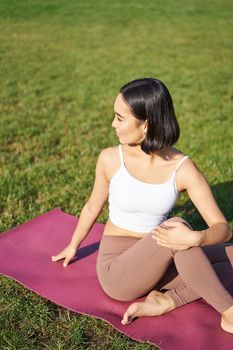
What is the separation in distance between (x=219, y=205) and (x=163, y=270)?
201 cm

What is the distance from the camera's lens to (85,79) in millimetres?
10516

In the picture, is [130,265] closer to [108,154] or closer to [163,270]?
[163,270]

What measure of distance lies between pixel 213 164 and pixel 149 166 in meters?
2.73

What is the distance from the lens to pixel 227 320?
305cm

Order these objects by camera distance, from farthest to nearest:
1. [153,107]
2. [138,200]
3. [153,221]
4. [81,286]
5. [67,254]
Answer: [67,254] → [81,286] → [153,221] → [138,200] → [153,107]

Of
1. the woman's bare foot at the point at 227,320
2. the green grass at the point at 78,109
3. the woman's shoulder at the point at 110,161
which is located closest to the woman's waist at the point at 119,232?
the woman's shoulder at the point at 110,161

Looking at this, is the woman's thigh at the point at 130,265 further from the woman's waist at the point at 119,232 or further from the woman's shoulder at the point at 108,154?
the woman's shoulder at the point at 108,154

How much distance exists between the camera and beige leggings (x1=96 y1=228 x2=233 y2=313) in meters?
2.96

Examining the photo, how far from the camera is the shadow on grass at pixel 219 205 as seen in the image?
4666mm

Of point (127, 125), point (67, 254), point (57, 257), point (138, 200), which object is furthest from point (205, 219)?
point (57, 257)

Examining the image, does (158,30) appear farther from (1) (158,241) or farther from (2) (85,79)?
(1) (158,241)

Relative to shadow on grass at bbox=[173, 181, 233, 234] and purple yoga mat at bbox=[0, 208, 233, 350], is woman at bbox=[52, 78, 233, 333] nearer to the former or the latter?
purple yoga mat at bbox=[0, 208, 233, 350]

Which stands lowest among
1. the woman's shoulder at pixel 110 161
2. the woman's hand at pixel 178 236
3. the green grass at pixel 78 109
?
the green grass at pixel 78 109

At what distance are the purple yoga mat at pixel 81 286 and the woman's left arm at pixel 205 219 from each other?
54cm
